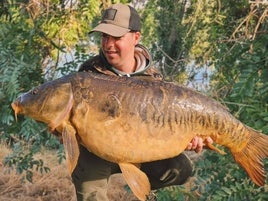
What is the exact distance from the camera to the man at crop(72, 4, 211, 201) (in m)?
2.65

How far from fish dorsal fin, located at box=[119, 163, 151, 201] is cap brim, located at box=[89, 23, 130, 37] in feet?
2.13

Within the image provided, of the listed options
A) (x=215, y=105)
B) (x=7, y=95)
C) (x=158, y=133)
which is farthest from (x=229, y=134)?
(x=7, y=95)

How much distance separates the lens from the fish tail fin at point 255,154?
249 cm

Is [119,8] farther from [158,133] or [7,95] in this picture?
[7,95]

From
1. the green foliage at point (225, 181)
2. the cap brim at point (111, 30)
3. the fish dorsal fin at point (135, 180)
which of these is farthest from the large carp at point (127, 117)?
the green foliage at point (225, 181)

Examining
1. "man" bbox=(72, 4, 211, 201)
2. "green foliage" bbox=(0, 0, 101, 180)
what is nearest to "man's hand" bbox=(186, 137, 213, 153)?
"man" bbox=(72, 4, 211, 201)

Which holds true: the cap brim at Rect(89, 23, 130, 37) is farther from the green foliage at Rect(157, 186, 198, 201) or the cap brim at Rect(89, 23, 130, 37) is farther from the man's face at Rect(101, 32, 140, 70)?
the green foliage at Rect(157, 186, 198, 201)

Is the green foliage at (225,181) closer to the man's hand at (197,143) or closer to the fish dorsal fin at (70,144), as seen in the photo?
the man's hand at (197,143)

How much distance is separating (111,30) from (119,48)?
10 cm

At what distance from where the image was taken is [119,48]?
265 cm

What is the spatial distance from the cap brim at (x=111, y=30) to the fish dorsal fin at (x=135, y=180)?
0.65 metres

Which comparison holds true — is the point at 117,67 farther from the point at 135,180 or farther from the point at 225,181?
the point at 225,181

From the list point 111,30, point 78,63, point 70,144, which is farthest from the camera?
point 78,63

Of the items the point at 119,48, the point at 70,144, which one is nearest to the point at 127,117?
the point at 70,144
